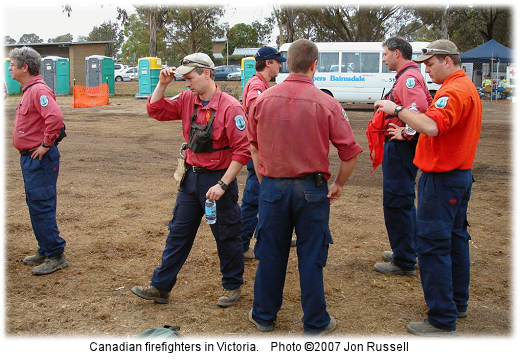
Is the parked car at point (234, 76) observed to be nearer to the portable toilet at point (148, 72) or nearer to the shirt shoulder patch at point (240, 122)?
the portable toilet at point (148, 72)

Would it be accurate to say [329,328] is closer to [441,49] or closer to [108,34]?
[441,49]

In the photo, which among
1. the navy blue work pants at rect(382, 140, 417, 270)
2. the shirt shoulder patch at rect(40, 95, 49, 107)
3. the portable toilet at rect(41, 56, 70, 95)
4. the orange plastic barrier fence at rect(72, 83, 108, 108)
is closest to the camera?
the navy blue work pants at rect(382, 140, 417, 270)

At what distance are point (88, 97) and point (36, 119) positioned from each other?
2169 centimetres

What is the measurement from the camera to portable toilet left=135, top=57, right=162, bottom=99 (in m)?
28.4

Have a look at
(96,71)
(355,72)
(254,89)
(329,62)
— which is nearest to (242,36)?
(96,71)

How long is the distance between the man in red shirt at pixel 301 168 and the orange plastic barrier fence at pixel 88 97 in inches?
850

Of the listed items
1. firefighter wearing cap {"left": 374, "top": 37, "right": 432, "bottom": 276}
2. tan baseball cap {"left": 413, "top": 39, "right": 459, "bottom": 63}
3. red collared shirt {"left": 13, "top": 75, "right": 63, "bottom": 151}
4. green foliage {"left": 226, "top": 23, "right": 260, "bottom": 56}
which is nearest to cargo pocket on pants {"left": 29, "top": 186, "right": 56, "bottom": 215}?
red collared shirt {"left": 13, "top": 75, "right": 63, "bottom": 151}

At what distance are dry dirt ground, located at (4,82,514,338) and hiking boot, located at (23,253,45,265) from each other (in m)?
0.11

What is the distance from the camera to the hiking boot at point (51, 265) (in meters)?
5.55

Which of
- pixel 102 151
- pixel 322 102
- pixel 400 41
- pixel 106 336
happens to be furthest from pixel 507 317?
pixel 102 151

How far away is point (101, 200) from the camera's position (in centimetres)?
842

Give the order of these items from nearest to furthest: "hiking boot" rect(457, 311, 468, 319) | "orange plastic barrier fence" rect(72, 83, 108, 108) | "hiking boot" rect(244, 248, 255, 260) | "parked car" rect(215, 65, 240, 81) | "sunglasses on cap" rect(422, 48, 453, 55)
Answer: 1. "sunglasses on cap" rect(422, 48, 453, 55)
2. "hiking boot" rect(457, 311, 468, 319)
3. "hiking boot" rect(244, 248, 255, 260)
4. "orange plastic barrier fence" rect(72, 83, 108, 108)
5. "parked car" rect(215, 65, 240, 81)

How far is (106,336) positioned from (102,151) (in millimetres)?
9198

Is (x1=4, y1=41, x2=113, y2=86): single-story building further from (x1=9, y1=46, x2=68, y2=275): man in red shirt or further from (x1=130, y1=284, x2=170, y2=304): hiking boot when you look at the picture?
(x1=130, y1=284, x2=170, y2=304): hiking boot
